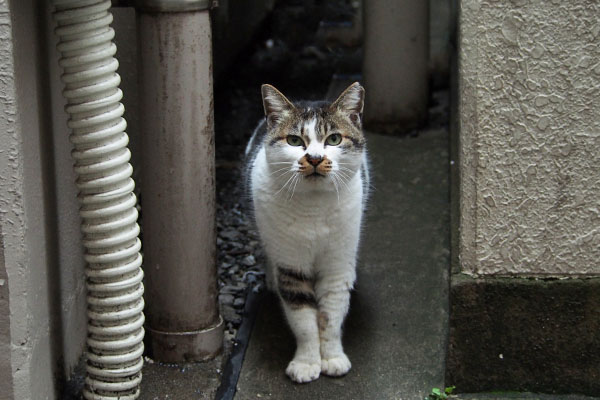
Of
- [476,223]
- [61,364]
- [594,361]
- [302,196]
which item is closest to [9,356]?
[61,364]

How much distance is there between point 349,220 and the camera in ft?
11.5

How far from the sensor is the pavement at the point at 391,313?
11.3ft

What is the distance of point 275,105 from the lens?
11.4 ft

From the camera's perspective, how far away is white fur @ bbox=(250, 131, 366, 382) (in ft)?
11.2

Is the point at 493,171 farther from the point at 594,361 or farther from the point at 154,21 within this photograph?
the point at 154,21

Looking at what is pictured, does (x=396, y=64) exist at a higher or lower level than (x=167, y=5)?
lower

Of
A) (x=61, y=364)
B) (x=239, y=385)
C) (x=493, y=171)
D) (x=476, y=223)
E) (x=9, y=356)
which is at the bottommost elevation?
(x=239, y=385)

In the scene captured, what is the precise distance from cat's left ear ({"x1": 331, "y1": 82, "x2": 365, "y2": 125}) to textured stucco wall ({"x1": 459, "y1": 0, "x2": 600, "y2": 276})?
57 centimetres

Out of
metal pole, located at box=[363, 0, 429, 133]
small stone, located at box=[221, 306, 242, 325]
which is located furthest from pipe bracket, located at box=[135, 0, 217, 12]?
metal pole, located at box=[363, 0, 429, 133]

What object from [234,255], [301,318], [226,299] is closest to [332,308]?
[301,318]

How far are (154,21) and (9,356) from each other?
4.17 feet

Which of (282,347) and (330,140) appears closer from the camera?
(330,140)

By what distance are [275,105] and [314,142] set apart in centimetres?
28

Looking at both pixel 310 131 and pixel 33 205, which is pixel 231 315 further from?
pixel 33 205
